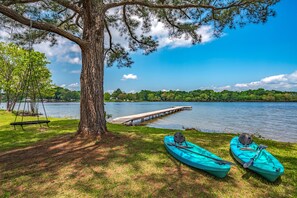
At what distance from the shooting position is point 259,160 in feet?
13.4

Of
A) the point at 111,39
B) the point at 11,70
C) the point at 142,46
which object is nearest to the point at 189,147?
the point at 142,46

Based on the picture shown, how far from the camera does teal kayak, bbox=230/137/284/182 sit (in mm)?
3568

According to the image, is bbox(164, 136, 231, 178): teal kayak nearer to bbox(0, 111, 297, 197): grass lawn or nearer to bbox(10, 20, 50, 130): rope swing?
bbox(0, 111, 297, 197): grass lawn

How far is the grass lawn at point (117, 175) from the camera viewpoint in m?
3.21

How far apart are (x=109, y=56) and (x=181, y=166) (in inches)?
326

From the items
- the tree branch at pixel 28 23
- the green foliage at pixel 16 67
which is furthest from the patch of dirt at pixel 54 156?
the green foliage at pixel 16 67

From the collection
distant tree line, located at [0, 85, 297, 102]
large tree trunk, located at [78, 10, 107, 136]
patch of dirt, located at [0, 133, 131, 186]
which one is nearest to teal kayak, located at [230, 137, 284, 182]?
patch of dirt, located at [0, 133, 131, 186]

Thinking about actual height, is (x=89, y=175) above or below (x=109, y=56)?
below

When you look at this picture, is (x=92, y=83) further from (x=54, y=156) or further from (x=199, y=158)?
(x=199, y=158)

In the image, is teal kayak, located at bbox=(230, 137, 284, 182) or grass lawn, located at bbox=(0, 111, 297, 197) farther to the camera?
teal kayak, located at bbox=(230, 137, 284, 182)

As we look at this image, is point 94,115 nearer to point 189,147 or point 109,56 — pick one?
point 189,147

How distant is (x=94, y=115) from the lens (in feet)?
20.0

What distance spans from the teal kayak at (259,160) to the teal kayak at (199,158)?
2.29 feet

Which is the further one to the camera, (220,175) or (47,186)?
(220,175)
